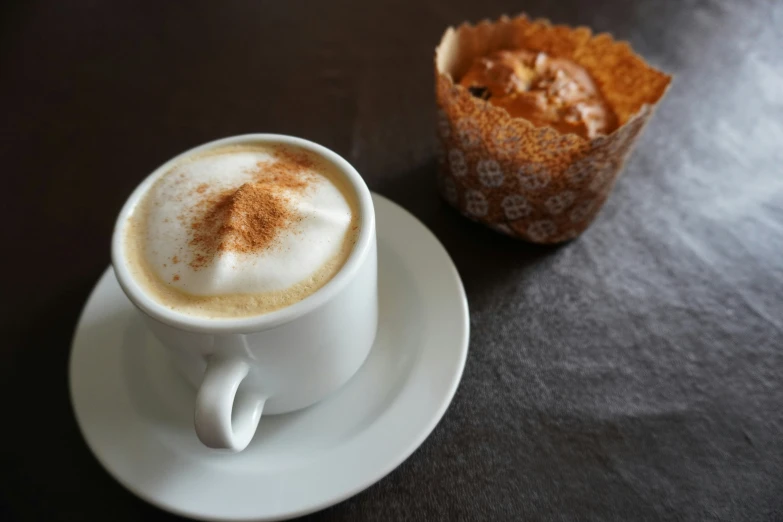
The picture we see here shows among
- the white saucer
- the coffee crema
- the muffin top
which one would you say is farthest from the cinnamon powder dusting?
the muffin top

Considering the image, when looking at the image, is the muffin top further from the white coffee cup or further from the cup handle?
the cup handle

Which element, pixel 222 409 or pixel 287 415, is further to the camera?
pixel 287 415

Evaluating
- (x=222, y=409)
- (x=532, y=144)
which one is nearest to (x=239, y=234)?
(x=222, y=409)

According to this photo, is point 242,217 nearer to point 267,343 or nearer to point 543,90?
point 267,343

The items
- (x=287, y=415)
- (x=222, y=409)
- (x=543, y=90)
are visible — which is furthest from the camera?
(x=543, y=90)

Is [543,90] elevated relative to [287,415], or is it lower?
elevated

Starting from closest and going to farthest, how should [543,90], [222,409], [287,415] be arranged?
[222,409] < [287,415] < [543,90]

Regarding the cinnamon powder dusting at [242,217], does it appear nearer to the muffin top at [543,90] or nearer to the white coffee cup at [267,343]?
the white coffee cup at [267,343]
